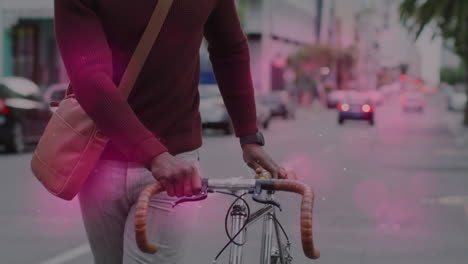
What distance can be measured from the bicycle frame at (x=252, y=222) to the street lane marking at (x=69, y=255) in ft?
14.5

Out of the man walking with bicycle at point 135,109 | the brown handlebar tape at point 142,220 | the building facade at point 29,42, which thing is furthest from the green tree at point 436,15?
the brown handlebar tape at point 142,220

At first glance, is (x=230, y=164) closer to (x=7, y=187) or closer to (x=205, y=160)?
(x=205, y=160)

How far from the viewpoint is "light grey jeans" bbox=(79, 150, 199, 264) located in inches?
111

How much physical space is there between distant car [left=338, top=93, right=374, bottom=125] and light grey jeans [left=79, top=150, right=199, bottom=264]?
39515 millimetres

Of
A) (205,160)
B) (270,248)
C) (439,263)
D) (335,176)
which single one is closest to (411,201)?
(335,176)

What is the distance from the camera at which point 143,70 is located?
282 centimetres

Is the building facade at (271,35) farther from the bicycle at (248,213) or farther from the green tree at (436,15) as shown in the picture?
the bicycle at (248,213)

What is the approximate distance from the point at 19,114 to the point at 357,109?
80.1 feet

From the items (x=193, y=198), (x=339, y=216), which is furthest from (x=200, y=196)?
(x=339, y=216)

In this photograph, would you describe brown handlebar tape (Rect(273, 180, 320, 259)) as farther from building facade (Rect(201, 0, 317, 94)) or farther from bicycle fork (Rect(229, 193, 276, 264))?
building facade (Rect(201, 0, 317, 94))

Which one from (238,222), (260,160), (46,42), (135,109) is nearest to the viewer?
(238,222)

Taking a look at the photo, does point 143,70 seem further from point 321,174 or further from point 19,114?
point 19,114

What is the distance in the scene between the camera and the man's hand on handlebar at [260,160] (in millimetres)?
3121

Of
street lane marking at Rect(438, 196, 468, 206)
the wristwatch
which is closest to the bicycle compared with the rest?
the wristwatch
